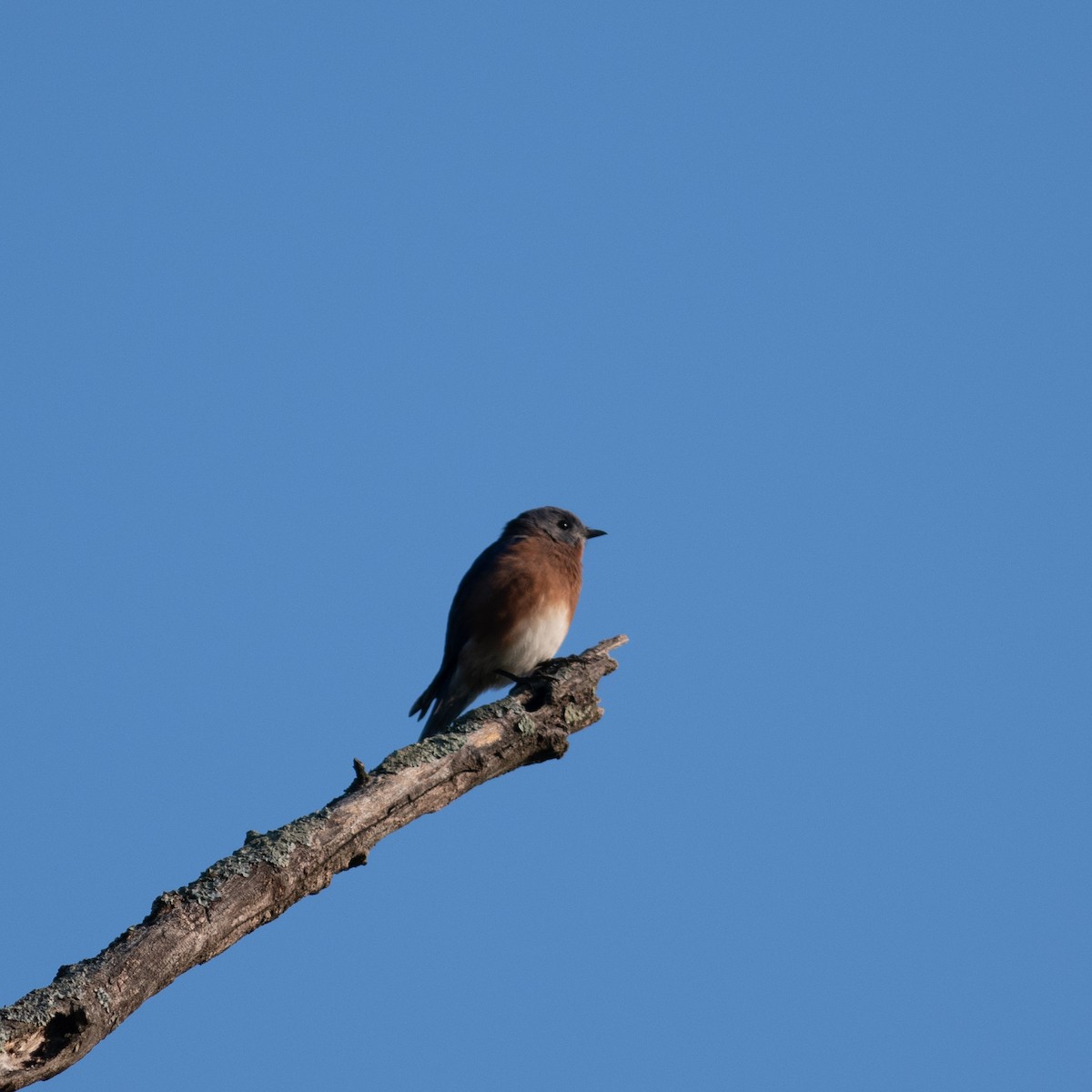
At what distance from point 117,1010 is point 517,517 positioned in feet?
21.6

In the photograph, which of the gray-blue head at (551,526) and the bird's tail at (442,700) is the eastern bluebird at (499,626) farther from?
the gray-blue head at (551,526)

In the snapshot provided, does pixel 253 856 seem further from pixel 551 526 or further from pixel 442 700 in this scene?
pixel 551 526

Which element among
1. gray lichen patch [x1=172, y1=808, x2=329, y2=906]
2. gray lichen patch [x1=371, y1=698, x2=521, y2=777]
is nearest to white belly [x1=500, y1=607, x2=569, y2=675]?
gray lichen patch [x1=371, y1=698, x2=521, y2=777]

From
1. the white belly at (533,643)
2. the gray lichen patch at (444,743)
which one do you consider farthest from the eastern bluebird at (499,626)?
the gray lichen patch at (444,743)

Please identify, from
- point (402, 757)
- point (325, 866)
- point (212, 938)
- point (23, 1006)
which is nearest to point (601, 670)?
point (402, 757)

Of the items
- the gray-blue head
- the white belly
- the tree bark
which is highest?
the gray-blue head

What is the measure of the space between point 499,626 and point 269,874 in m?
4.41

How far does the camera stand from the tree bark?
4609 mm

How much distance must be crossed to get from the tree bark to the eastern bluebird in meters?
2.01

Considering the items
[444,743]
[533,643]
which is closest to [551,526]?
[533,643]

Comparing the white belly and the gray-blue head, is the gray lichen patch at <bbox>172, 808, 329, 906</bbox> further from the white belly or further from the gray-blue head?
the gray-blue head

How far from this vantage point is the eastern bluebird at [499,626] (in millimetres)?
9727

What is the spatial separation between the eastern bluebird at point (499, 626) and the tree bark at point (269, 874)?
6.58 ft

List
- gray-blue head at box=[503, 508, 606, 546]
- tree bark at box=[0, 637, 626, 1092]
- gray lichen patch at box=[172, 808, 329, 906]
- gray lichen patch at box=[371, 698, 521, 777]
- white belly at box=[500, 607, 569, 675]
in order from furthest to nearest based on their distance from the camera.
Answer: gray-blue head at box=[503, 508, 606, 546], white belly at box=[500, 607, 569, 675], gray lichen patch at box=[371, 698, 521, 777], gray lichen patch at box=[172, 808, 329, 906], tree bark at box=[0, 637, 626, 1092]
